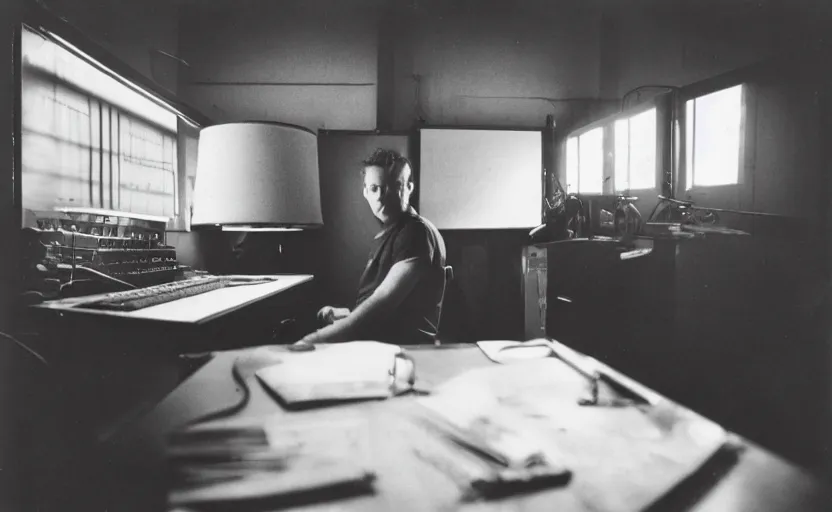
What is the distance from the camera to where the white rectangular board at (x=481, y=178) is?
92.5 inches

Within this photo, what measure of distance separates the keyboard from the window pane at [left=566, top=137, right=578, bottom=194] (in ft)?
6.28

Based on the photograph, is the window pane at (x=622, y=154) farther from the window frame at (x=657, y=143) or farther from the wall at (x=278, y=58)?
the wall at (x=278, y=58)

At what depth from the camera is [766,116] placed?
4.93ft

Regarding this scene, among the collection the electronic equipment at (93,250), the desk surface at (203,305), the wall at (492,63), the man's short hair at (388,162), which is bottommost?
the desk surface at (203,305)

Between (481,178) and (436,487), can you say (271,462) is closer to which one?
(436,487)

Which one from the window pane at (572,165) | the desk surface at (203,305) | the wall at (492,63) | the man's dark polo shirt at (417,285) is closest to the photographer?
the desk surface at (203,305)

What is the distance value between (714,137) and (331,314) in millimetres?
1684

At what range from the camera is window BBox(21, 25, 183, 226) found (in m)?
1.16

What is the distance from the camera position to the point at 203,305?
1.58 m

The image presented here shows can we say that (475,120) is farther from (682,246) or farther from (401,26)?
(682,246)

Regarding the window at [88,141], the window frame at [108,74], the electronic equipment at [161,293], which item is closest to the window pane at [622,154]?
the electronic equipment at [161,293]

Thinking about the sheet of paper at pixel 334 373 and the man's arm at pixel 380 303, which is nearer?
the sheet of paper at pixel 334 373

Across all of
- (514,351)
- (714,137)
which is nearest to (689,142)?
(714,137)

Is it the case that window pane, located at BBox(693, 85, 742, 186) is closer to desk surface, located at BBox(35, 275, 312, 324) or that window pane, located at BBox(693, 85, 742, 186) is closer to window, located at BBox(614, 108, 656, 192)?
window, located at BBox(614, 108, 656, 192)
